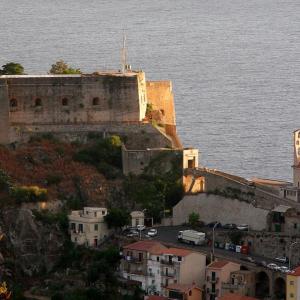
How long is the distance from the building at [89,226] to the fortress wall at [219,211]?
293 centimetres

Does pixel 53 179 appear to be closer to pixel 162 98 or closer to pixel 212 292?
pixel 162 98

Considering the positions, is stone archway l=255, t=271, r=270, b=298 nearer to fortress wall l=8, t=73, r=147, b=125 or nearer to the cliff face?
the cliff face

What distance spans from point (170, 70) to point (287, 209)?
156 ft

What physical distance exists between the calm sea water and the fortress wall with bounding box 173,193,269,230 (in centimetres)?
1267

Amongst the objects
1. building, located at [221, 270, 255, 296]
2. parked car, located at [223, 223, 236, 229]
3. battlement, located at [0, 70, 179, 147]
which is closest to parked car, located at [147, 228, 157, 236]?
parked car, located at [223, 223, 236, 229]

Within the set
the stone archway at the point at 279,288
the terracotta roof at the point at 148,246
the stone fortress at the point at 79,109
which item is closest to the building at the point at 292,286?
the stone archway at the point at 279,288

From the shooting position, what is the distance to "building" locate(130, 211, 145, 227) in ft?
255

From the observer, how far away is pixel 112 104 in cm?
8162

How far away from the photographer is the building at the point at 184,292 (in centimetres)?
7212

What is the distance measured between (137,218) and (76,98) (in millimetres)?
6096

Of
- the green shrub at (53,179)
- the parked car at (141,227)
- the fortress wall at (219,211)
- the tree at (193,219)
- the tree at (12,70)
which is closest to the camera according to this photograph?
the fortress wall at (219,211)

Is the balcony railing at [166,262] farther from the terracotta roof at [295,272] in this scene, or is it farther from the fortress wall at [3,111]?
the fortress wall at [3,111]

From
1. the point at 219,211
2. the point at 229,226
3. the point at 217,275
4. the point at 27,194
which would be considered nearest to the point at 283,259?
the point at 217,275

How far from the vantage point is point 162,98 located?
278ft
